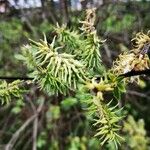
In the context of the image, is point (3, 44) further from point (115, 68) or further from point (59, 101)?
point (115, 68)

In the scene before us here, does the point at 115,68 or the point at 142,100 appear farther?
the point at 142,100

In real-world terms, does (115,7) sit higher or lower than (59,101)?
higher

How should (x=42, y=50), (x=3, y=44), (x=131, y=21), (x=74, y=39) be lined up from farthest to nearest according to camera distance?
(x=3, y=44), (x=131, y=21), (x=74, y=39), (x=42, y=50)

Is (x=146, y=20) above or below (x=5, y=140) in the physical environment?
above

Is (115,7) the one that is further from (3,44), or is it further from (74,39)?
(74,39)

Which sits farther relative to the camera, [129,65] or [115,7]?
[115,7]

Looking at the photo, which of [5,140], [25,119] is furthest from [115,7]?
[5,140]

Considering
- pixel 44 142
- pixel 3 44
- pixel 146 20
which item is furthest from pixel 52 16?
pixel 44 142

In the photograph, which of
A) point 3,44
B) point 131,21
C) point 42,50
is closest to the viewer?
point 42,50

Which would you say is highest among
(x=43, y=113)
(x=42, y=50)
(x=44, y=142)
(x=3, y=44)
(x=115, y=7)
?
(x=115, y=7)
